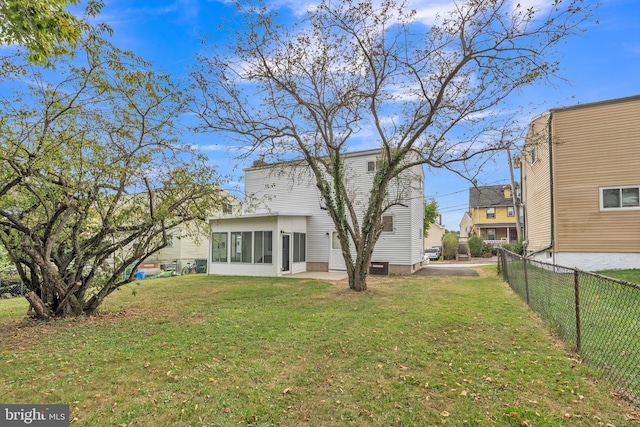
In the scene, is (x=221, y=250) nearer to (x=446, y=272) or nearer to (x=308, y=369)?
(x=446, y=272)

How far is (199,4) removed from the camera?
8.20 metres

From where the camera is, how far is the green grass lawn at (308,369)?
302 cm

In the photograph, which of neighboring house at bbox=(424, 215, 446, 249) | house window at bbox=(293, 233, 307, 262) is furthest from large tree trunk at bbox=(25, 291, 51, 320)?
neighboring house at bbox=(424, 215, 446, 249)

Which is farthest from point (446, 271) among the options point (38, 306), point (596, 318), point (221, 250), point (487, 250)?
point (38, 306)

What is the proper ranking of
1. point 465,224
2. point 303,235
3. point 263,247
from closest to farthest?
1. point 263,247
2. point 303,235
3. point 465,224

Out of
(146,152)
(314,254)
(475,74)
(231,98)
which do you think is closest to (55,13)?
(146,152)

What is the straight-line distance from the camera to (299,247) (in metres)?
16.6

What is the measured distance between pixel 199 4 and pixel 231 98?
2.47 meters

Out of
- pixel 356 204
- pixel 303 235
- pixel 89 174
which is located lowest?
pixel 303 235

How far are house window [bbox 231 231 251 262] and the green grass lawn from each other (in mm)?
8548

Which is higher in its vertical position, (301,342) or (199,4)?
(199,4)

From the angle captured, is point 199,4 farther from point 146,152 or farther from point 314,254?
point 314,254

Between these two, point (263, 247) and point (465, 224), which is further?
point (465, 224)

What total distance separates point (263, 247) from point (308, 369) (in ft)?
38.5
